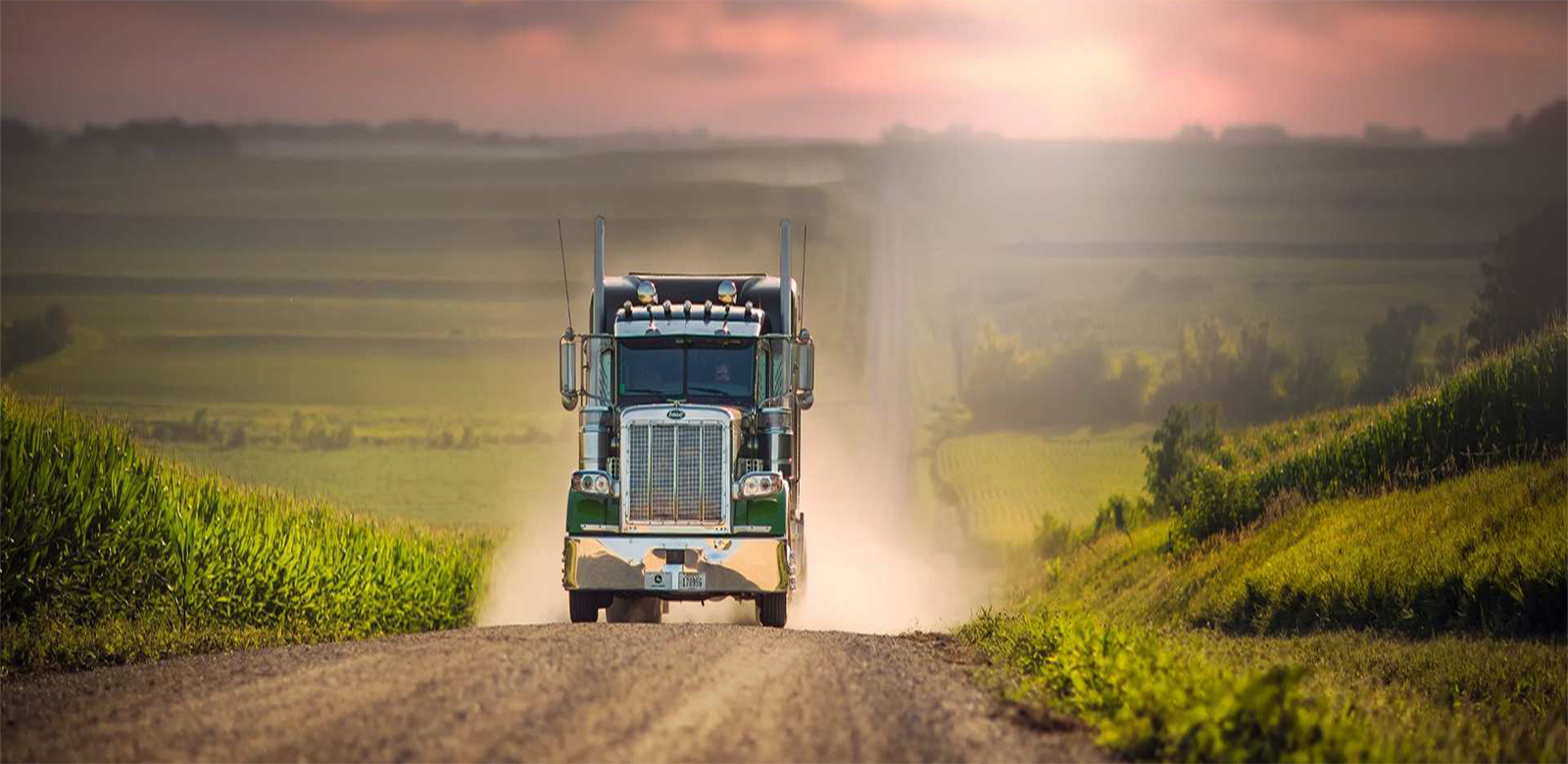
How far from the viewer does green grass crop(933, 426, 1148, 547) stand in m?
94.2

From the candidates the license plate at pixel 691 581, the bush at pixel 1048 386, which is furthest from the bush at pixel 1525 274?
the license plate at pixel 691 581

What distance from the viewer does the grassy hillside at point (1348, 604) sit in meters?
13.5

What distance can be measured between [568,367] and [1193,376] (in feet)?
361

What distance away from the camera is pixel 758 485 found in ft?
81.0

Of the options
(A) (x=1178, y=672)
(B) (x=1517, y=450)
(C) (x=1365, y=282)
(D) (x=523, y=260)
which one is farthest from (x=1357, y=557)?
(D) (x=523, y=260)

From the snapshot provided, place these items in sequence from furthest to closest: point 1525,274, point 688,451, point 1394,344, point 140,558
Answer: point 1394,344 → point 1525,274 → point 688,451 → point 140,558

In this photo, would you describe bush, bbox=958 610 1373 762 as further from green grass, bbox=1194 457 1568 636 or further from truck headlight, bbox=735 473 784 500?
green grass, bbox=1194 457 1568 636

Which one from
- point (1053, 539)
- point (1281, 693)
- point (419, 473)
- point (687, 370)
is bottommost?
point (419, 473)

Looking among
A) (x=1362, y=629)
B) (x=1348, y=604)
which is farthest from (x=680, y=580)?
(x=1348, y=604)

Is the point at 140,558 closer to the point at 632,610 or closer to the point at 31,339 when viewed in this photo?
the point at 632,610

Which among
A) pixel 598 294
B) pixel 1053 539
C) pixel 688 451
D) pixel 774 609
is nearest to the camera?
pixel 688 451

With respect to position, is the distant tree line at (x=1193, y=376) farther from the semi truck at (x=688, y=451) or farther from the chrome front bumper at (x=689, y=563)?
the chrome front bumper at (x=689, y=563)

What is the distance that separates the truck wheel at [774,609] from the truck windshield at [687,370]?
2660 millimetres

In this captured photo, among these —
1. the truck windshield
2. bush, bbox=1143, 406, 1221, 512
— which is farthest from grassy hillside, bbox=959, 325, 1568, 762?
bush, bbox=1143, 406, 1221, 512
